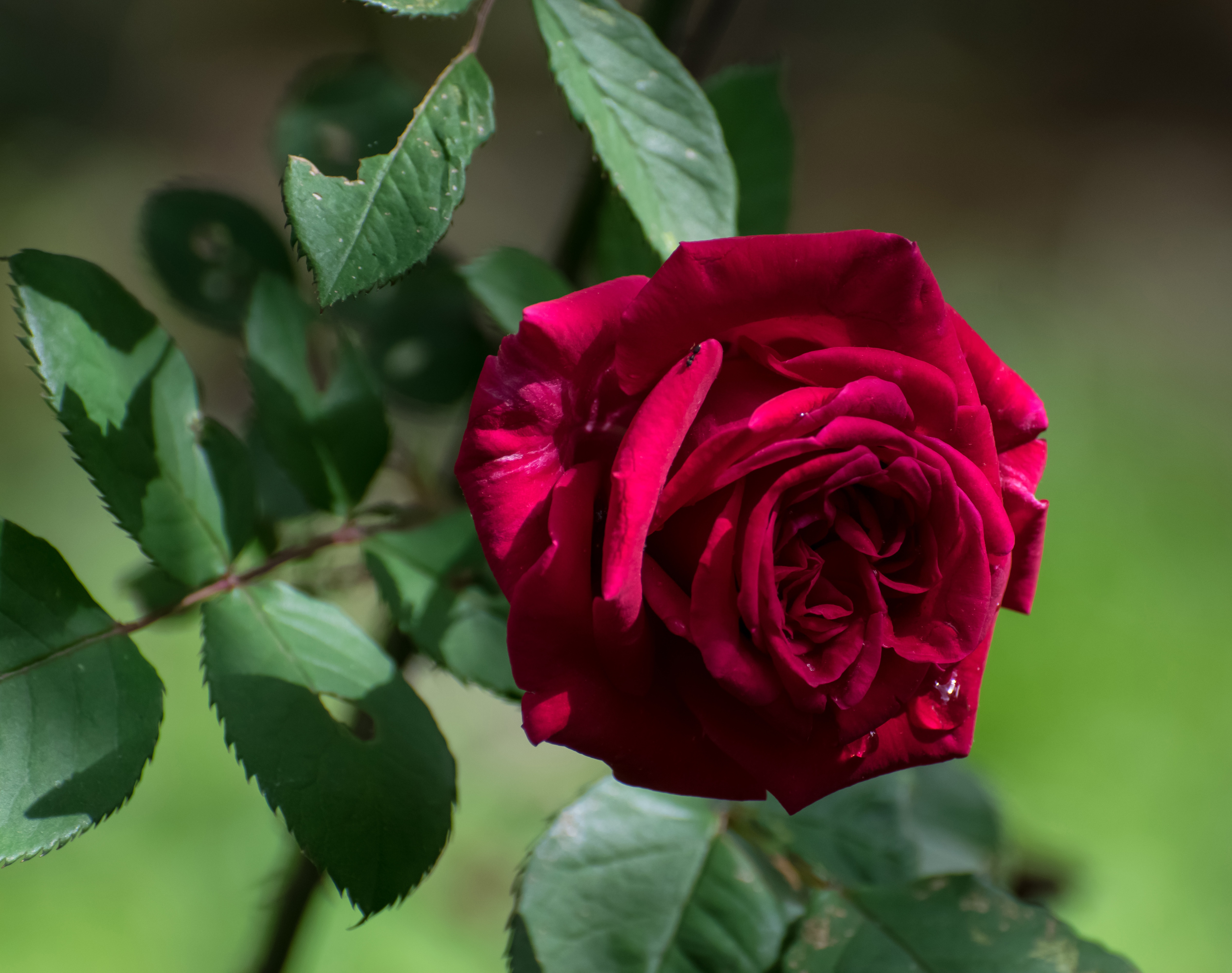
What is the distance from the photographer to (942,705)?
338mm

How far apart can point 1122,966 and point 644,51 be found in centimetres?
51

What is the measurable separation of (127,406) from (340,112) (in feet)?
1.10

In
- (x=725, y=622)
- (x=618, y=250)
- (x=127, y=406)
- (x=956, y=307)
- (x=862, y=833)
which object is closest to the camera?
(x=725, y=622)

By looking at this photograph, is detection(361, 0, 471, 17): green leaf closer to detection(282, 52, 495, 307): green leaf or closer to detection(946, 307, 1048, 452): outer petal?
detection(282, 52, 495, 307): green leaf

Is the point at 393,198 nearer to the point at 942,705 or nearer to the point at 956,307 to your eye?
the point at 942,705

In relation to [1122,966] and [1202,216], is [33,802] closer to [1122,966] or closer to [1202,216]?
[1122,966]

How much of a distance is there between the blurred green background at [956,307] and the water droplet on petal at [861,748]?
0.49 meters

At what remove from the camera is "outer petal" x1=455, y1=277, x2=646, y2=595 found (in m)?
0.31

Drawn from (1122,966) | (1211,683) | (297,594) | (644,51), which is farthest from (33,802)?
(1211,683)

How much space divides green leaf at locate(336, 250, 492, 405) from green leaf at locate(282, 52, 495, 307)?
1.06 feet

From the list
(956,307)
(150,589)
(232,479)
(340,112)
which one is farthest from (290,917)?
(956,307)

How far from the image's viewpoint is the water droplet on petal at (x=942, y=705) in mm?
337

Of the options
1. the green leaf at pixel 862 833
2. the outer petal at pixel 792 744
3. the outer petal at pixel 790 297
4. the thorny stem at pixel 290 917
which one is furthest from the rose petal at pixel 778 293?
the thorny stem at pixel 290 917

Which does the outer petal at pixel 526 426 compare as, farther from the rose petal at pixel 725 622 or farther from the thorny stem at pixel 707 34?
the thorny stem at pixel 707 34
